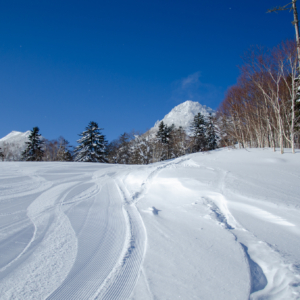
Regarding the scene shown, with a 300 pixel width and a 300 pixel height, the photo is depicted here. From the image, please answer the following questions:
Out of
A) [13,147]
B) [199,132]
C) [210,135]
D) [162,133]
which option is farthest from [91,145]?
[13,147]

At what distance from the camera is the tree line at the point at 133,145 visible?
92.3 ft

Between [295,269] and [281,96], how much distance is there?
55.8 ft

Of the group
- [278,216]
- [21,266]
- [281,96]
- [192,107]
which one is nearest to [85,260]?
[21,266]

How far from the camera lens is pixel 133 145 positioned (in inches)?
1330

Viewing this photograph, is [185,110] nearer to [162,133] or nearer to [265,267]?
[162,133]

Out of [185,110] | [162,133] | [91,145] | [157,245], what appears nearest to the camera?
[157,245]

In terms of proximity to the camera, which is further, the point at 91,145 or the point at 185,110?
the point at 185,110

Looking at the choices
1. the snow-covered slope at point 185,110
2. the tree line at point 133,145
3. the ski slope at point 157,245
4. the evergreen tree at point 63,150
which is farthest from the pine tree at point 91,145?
the snow-covered slope at point 185,110

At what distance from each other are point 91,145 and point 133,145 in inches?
345

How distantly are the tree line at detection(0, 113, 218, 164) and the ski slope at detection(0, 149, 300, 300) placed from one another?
24334 millimetres

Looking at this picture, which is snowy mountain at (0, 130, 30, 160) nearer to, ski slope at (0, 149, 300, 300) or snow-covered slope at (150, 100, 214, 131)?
ski slope at (0, 149, 300, 300)

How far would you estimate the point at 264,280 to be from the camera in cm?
165

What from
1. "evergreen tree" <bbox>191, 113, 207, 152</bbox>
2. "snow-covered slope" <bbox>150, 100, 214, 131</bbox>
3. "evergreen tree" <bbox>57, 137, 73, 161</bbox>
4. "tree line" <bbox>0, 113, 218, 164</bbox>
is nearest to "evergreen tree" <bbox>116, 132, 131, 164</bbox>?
"tree line" <bbox>0, 113, 218, 164</bbox>

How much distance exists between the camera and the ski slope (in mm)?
1566
